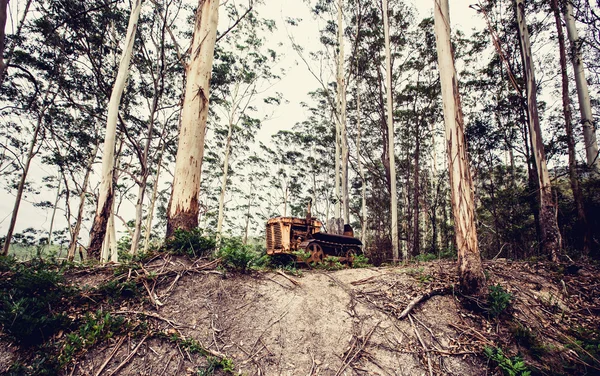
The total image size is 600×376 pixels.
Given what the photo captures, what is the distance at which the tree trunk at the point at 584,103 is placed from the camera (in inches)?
332

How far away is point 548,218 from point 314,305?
15.8 ft

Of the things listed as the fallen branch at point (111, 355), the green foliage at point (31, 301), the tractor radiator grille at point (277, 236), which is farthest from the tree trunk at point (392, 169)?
the green foliage at point (31, 301)

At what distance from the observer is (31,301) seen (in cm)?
266

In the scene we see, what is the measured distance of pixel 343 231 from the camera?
1051cm

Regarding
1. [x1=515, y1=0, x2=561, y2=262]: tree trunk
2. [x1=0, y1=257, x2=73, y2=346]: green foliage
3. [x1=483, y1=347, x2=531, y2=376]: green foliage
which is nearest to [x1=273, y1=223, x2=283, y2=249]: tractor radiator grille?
[x1=0, y1=257, x2=73, y2=346]: green foliage

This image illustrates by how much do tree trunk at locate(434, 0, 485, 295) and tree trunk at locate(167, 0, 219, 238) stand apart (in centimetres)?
357

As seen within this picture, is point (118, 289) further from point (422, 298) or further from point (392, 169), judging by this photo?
point (392, 169)

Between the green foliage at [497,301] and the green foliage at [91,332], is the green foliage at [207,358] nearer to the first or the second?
the green foliage at [91,332]

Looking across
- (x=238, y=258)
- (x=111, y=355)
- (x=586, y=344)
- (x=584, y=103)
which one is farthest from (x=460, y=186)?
(x=584, y=103)

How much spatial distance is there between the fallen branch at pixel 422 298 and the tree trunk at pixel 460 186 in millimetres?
211

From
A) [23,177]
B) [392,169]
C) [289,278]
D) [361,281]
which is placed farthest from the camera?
[23,177]

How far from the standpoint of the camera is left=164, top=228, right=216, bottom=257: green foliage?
3.83m

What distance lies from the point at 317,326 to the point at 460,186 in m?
2.52

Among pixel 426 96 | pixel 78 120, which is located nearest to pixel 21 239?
pixel 78 120
